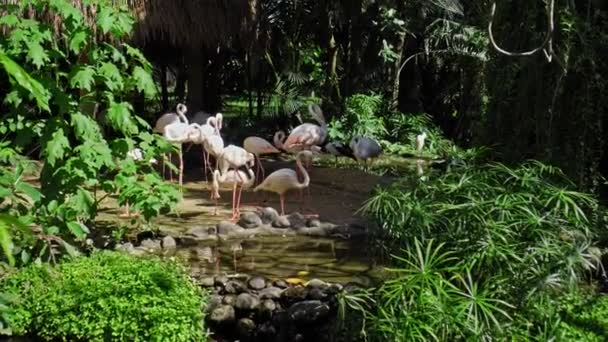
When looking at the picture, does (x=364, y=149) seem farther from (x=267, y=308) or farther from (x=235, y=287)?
(x=267, y=308)

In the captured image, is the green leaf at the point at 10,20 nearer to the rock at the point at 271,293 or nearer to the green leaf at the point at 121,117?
the green leaf at the point at 121,117

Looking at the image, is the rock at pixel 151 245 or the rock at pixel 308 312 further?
the rock at pixel 151 245

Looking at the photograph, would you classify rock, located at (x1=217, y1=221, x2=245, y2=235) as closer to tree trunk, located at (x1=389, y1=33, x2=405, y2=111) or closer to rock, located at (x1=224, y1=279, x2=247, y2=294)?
rock, located at (x1=224, y1=279, x2=247, y2=294)

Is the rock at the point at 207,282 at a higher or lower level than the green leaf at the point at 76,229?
lower

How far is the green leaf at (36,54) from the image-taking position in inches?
201

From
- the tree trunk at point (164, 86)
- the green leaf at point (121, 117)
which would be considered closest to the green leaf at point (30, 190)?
the green leaf at point (121, 117)

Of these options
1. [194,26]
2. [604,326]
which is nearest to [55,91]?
[604,326]

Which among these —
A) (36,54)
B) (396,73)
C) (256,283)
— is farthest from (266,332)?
(396,73)

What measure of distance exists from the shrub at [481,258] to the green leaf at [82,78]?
2.11 meters

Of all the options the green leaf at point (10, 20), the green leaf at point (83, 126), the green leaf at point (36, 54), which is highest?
the green leaf at point (10, 20)

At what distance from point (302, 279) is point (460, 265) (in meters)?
2.22

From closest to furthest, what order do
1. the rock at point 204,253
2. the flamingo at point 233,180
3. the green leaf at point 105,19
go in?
the green leaf at point 105,19
the rock at point 204,253
the flamingo at point 233,180

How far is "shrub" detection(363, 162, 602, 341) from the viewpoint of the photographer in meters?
3.68

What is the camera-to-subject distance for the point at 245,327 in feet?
16.4
